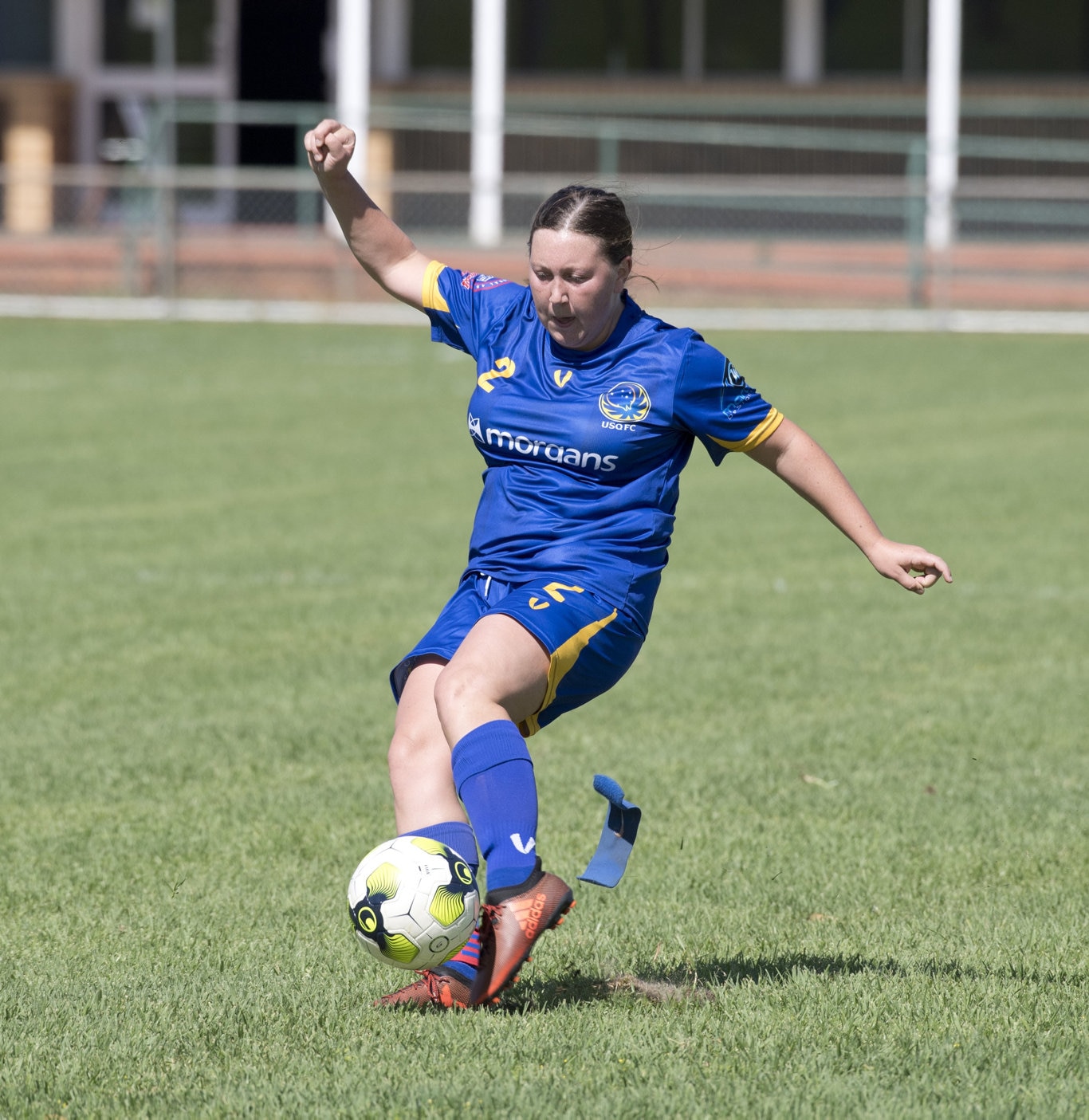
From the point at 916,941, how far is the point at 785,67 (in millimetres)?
25875

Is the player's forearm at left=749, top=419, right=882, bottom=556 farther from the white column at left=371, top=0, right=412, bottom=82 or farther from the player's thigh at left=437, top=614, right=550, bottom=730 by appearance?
the white column at left=371, top=0, right=412, bottom=82

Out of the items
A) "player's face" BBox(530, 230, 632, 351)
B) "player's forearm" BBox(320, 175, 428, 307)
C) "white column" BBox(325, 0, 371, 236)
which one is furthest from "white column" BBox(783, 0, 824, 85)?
"player's face" BBox(530, 230, 632, 351)

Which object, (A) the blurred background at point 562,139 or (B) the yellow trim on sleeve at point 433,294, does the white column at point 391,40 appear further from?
(B) the yellow trim on sleeve at point 433,294

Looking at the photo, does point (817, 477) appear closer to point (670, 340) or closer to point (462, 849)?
point (670, 340)

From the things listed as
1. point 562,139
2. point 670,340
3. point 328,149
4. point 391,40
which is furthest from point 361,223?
point 391,40

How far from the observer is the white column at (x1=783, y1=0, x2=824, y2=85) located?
2817 cm

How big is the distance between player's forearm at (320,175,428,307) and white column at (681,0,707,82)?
82.5ft

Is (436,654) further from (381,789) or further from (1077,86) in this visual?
(1077,86)

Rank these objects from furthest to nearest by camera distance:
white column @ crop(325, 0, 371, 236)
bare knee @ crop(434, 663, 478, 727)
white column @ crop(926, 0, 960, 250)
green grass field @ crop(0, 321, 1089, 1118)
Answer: white column @ crop(325, 0, 371, 236) → white column @ crop(926, 0, 960, 250) → bare knee @ crop(434, 663, 478, 727) → green grass field @ crop(0, 321, 1089, 1118)

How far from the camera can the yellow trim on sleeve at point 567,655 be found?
384 centimetres

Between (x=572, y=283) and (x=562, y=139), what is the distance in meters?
25.1

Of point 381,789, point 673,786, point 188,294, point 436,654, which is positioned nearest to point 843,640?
point 673,786

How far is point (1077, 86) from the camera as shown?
27469 millimetres

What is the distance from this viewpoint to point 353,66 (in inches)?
1049
